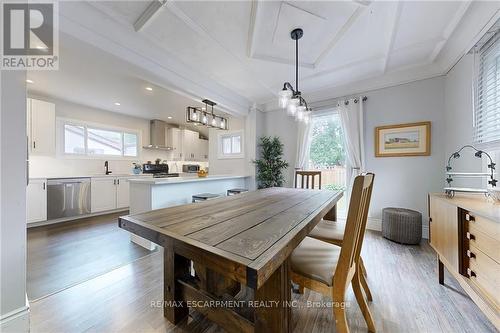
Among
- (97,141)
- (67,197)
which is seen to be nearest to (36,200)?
(67,197)

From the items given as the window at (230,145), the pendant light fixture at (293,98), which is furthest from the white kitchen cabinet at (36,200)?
the pendant light fixture at (293,98)

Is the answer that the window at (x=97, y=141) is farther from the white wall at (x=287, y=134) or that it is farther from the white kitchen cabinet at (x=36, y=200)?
the white wall at (x=287, y=134)

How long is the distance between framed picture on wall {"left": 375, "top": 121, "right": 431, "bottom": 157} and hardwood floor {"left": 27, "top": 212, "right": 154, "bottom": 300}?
389 centimetres

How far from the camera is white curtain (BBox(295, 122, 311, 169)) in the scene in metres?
3.82

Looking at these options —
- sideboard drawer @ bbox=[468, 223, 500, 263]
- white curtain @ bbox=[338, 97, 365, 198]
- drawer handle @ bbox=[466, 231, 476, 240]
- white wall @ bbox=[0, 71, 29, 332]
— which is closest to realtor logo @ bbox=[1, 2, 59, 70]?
white wall @ bbox=[0, 71, 29, 332]

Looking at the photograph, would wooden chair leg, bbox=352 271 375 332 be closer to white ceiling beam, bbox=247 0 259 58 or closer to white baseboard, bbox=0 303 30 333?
white baseboard, bbox=0 303 30 333

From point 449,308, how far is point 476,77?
2299 mm

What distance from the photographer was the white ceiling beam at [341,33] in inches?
72.6

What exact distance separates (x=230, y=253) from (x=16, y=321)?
1.57m

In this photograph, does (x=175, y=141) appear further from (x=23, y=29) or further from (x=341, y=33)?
(x=341, y=33)

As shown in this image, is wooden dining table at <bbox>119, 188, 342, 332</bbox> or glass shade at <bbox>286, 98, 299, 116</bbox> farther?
glass shade at <bbox>286, 98, 299, 116</bbox>

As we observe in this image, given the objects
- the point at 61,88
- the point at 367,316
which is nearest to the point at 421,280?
the point at 367,316

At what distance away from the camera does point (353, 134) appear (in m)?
3.32

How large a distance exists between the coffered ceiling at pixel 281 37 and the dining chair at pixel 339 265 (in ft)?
5.85
